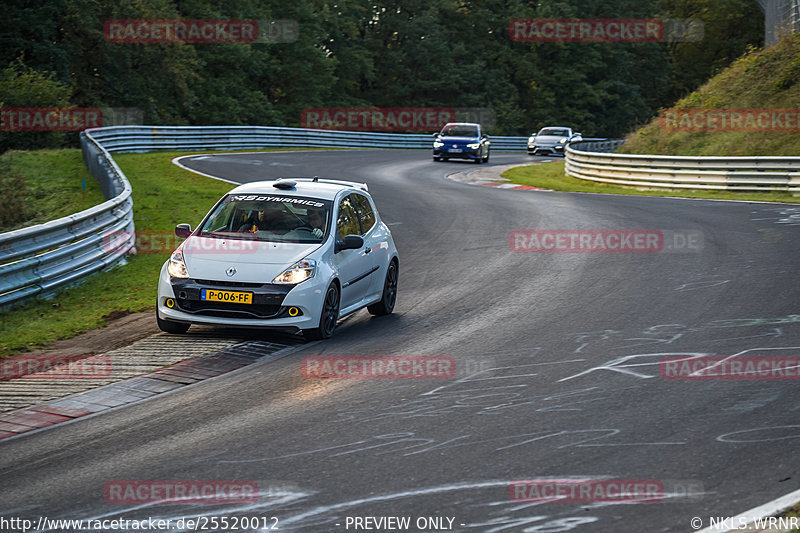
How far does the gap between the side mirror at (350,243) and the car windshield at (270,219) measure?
0.21 m

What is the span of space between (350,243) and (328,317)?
0.91m

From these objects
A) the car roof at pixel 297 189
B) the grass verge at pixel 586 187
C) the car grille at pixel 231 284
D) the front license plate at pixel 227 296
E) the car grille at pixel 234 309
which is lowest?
the grass verge at pixel 586 187

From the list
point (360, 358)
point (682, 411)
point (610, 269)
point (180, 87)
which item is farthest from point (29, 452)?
point (180, 87)

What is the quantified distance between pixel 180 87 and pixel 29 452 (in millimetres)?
45199

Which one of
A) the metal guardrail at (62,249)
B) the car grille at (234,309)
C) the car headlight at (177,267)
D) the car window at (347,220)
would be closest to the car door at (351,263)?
the car window at (347,220)

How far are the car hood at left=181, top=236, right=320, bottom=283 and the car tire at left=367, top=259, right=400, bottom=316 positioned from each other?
1.46m

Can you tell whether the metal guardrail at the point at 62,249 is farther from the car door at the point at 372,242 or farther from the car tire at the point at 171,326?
the car door at the point at 372,242

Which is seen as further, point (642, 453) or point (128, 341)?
point (128, 341)

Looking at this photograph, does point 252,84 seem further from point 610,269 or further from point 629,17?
point 610,269

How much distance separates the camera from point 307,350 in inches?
389

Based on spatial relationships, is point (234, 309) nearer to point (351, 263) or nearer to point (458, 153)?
point (351, 263)

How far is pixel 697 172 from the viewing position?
90.9 feet

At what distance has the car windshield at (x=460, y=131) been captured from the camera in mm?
Answer: 43906

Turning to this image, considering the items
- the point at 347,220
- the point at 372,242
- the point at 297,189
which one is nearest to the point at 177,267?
the point at 297,189
